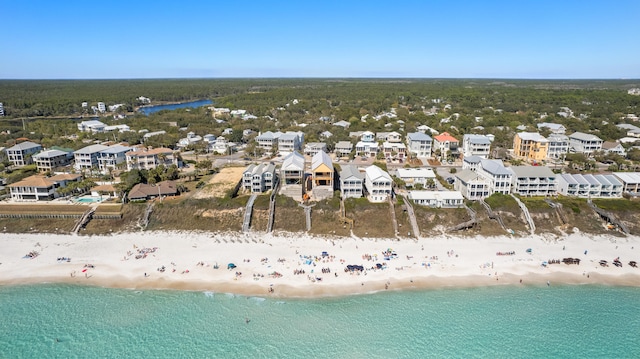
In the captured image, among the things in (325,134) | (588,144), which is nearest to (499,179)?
(588,144)

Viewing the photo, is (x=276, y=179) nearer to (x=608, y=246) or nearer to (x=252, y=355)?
(x=252, y=355)

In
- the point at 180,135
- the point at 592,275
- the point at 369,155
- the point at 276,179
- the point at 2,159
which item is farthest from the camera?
the point at 180,135

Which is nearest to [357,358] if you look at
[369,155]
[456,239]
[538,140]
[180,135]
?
[456,239]

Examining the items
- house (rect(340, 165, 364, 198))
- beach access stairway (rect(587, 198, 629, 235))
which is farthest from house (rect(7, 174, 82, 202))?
beach access stairway (rect(587, 198, 629, 235))

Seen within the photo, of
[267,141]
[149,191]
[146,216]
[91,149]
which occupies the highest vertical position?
[91,149]

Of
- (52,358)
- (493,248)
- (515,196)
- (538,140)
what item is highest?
(538,140)

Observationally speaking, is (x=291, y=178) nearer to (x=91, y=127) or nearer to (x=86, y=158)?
(x=86, y=158)

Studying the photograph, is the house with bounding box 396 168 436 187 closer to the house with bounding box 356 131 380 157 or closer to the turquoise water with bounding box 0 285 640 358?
the house with bounding box 356 131 380 157

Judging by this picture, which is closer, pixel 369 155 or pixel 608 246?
pixel 608 246

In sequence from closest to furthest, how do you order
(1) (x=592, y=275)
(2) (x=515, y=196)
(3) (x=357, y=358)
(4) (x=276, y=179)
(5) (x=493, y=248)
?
(3) (x=357, y=358) < (1) (x=592, y=275) < (5) (x=493, y=248) < (2) (x=515, y=196) < (4) (x=276, y=179)
